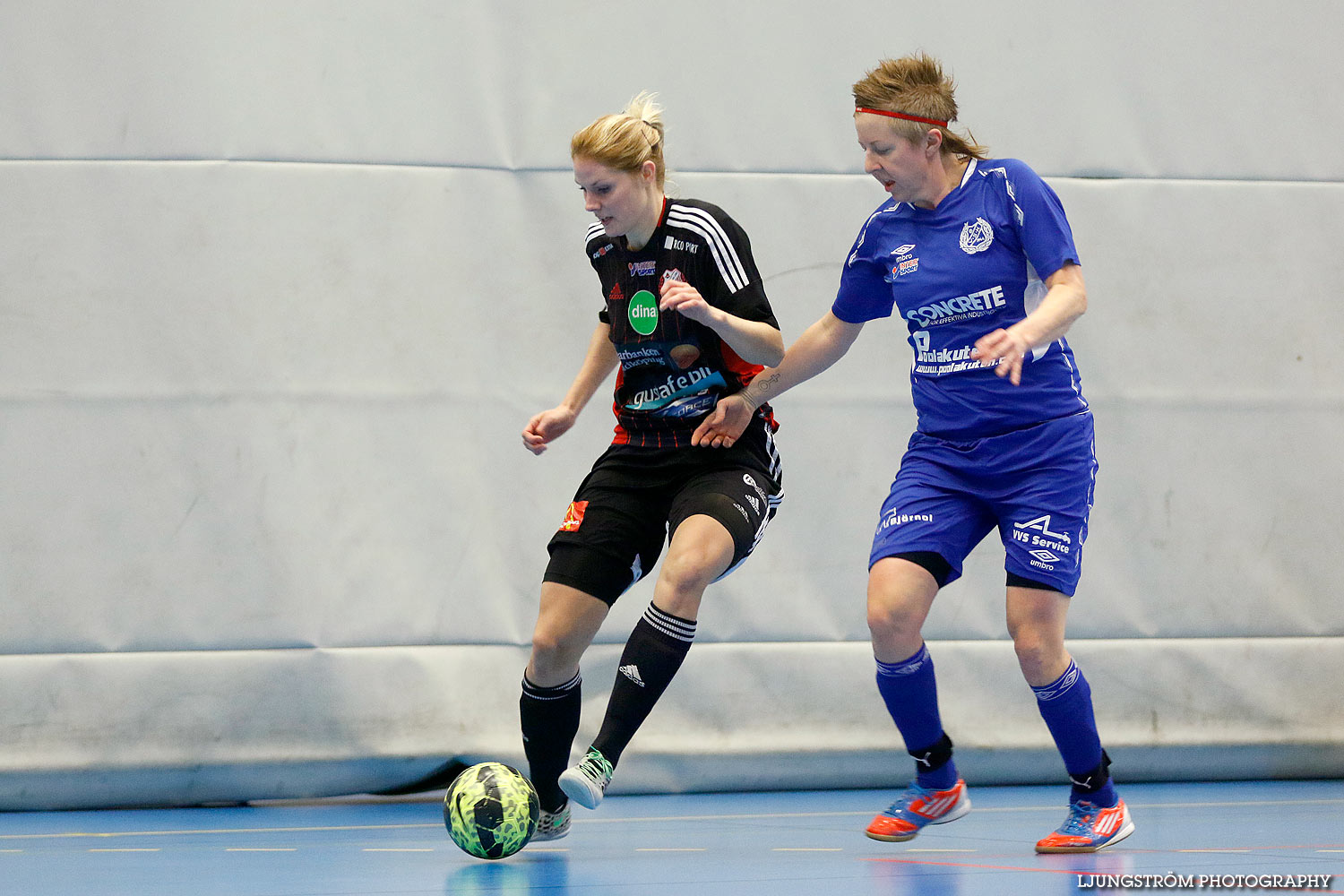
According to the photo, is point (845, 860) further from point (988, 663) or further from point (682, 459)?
point (988, 663)

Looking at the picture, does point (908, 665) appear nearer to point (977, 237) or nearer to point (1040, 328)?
point (1040, 328)

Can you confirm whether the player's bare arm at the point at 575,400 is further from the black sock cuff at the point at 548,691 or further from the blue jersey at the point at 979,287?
the blue jersey at the point at 979,287

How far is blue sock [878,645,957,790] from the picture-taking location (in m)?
3.62

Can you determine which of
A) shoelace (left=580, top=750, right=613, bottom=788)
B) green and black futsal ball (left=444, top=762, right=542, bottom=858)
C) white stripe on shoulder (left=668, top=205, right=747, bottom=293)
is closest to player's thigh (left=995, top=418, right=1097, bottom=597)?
white stripe on shoulder (left=668, top=205, right=747, bottom=293)

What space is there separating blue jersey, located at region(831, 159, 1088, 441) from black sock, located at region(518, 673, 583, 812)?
1.26m

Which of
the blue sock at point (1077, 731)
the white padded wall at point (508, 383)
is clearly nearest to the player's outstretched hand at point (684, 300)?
the blue sock at point (1077, 731)

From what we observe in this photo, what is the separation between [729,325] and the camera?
3521 mm

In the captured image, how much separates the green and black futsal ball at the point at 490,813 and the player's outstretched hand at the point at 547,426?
3.09 ft

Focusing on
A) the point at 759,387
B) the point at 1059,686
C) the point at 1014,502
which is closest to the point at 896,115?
the point at 759,387

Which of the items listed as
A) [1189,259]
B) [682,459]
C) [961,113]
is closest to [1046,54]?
[961,113]

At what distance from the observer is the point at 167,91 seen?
5117 mm

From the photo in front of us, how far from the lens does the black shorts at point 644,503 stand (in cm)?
367

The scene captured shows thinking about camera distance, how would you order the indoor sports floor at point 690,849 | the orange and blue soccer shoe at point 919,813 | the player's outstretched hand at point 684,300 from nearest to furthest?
1. the indoor sports floor at point 690,849
2. the player's outstretched hand at point 684,300
3. the orange and blue soccer shoe at point 919,813

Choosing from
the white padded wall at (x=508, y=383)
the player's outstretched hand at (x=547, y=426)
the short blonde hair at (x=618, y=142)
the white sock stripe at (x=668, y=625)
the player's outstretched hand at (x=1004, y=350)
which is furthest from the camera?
the white padded wall at (x=508, y=383)
